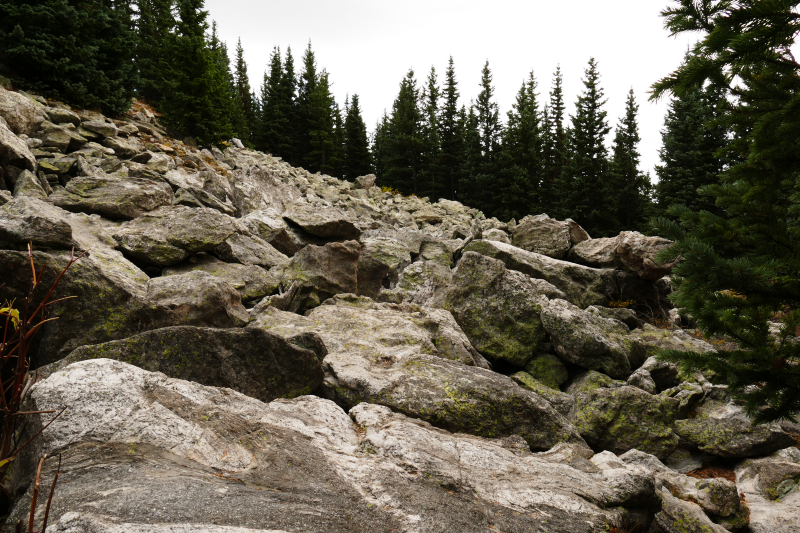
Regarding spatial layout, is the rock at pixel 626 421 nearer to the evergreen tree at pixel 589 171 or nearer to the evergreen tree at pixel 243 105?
the evergreen tree at pixel 589 171

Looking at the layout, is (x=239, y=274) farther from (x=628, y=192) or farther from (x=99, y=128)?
(x=628, y=192)

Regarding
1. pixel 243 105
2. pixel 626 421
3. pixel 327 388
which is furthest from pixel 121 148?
pixel 243 105

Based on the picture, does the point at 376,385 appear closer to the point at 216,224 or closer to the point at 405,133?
the point at 216,224

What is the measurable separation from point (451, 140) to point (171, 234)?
175 ft

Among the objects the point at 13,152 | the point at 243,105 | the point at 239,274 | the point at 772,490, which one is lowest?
the point at 772,490

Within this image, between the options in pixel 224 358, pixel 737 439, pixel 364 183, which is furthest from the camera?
pixel 364 183

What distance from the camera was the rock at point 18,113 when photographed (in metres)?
13.3

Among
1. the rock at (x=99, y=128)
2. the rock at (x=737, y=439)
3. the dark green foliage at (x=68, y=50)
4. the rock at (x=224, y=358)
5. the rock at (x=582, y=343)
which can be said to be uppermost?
the dark green foliage at (x=68, y=50)

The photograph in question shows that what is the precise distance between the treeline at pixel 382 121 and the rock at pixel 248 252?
9833 millimetres

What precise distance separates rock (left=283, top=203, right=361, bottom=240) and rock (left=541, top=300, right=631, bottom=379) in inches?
283

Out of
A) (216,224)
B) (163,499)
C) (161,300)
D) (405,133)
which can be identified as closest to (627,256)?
(216,224)

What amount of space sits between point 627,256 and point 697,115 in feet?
83.9

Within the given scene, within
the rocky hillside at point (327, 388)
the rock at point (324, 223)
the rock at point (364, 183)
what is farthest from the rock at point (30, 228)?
the rock at point (364, 183)

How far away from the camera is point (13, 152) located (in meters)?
10.5
